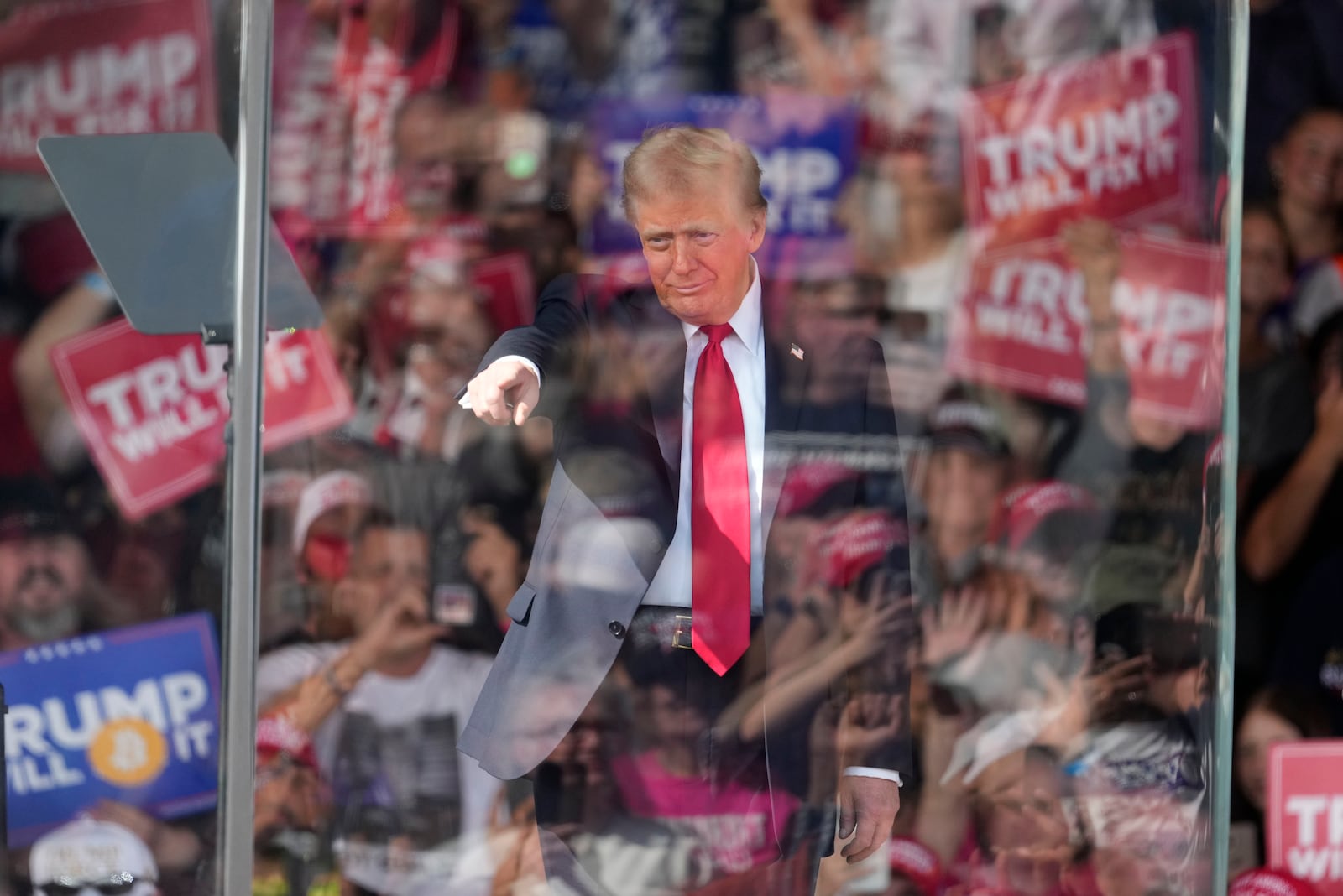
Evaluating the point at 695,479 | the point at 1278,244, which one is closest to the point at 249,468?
the point at 695,479

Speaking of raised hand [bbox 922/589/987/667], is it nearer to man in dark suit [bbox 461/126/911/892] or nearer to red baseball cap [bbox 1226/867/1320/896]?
man in dark suit [bbox 461/126/911/892]

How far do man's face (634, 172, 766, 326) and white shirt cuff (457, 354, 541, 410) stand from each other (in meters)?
0.23

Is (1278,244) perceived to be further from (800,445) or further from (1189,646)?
(800,445)

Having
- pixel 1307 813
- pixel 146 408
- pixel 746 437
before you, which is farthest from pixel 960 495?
pixel 146 408

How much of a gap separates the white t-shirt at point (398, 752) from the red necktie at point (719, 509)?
0.37 m

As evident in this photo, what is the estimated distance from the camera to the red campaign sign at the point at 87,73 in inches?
99.7

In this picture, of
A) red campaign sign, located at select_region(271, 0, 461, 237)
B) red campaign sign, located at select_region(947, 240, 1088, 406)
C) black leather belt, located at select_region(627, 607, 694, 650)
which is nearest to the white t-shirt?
black leather belt, located at select_region(627, 607, 694, 650)

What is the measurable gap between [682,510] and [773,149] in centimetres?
59

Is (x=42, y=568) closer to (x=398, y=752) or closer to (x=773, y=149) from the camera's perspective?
(x=398, y=752)

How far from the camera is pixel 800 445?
2.34m

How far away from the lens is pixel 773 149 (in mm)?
2359

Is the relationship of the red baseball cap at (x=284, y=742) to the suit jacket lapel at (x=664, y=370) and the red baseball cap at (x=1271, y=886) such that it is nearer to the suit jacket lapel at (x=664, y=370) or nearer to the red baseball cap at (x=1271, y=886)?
the suit jacket lapel at (x=664, y=370)

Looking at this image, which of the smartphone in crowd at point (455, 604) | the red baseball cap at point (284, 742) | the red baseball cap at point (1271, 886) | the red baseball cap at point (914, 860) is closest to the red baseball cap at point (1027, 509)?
the red baseball cap at point (914, 860)

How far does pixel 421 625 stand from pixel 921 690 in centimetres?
81
